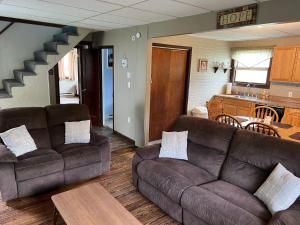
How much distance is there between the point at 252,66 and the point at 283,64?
932 mm

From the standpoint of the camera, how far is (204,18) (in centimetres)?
292

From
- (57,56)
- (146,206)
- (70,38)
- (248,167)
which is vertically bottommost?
(146,206)

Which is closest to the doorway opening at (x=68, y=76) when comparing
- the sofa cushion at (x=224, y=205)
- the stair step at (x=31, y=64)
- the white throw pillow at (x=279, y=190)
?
the stair step at (x=31, y=64)

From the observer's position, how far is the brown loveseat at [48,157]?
2.58 meters

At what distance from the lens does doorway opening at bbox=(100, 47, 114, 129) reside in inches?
220

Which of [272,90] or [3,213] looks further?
[272,90]

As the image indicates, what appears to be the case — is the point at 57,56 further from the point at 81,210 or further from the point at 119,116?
the point at 81,210

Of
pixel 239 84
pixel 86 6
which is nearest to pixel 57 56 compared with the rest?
pixel 86 6

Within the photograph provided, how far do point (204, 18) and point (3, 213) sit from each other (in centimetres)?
335

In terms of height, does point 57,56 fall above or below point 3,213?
above

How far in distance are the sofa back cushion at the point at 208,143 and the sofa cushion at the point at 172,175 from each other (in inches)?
4.1

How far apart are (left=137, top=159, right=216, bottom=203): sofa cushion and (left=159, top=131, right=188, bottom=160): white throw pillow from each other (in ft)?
0.34

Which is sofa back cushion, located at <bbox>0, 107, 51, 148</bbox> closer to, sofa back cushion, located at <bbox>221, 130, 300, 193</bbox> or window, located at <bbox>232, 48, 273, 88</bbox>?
sofa back cushion, located at <bbox>221, 130, 300, 193</bbox>

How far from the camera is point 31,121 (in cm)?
317
